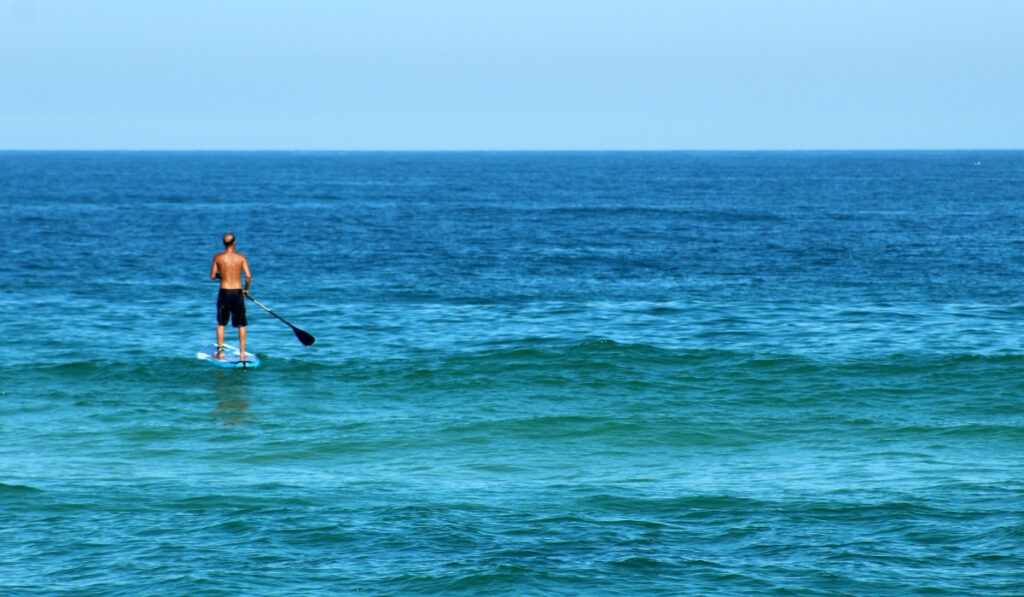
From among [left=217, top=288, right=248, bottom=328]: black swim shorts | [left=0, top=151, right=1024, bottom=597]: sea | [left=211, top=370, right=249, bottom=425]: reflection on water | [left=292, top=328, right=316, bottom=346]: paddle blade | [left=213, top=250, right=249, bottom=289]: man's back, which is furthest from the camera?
[left=292, top=328, right=316, bottom=346]: paddle blade

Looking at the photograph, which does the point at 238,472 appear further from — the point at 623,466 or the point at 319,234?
the point at 319,234

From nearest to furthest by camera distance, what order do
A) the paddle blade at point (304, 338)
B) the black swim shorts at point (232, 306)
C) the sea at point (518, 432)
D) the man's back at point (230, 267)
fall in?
the sea at point (518, 432) → the man's back at point (230, 267) → the black swim shorts at point (232, 306) → the paddle blade at point (304, 338)

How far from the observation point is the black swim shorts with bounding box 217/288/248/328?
773 inches

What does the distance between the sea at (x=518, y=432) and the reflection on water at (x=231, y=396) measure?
3.1 inches

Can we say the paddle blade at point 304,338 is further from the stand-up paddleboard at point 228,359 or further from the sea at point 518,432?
the stand-up paddleboard at point 228,359

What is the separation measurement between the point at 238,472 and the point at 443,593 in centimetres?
500

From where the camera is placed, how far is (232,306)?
19.7 meters

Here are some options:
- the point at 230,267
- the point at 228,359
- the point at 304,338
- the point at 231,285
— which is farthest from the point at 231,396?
the point at 304,338

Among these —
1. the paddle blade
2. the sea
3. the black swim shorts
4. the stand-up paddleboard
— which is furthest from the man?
the paddle blade

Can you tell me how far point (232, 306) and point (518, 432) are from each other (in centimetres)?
606

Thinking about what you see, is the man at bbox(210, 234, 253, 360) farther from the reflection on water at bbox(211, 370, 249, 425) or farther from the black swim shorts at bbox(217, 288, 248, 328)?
the reflection on water at bbox(211, 370, 249, 425)

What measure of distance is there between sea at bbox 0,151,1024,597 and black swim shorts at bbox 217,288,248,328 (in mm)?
1053

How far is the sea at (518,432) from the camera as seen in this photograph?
1065 centimetres

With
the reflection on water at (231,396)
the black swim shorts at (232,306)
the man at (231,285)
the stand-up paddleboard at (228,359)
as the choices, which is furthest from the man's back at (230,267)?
the reflection on water at (231,396)
